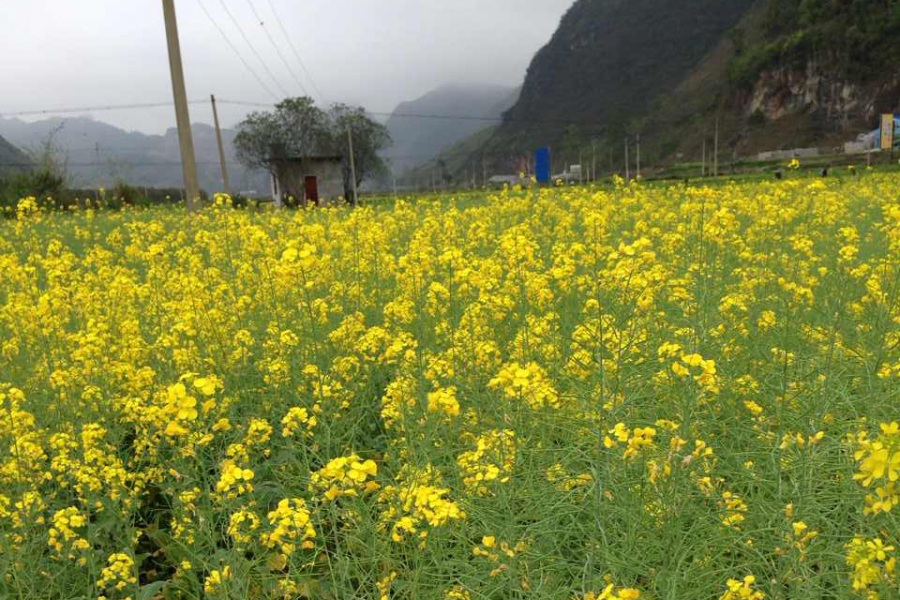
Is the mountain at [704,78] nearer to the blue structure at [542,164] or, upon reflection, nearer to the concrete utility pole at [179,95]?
the blue structure at [542,164]

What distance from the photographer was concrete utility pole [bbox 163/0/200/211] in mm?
10823

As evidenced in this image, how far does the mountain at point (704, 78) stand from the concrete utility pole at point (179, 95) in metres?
72.9

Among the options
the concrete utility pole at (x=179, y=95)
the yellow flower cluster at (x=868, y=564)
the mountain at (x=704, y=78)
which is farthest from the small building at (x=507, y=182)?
the mountain at (x=704, y=78)

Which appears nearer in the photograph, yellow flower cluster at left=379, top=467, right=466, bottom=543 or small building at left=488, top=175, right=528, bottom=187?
yellow flower cluster at left=379, top=467, right=466, bottom=543

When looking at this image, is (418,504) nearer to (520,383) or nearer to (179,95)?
(520,383)

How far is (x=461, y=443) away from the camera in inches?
106

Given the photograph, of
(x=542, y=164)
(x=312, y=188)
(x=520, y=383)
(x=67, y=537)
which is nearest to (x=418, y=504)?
(x=520, y=383)

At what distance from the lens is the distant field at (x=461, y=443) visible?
6.14 ft

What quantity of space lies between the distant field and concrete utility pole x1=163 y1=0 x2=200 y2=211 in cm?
648

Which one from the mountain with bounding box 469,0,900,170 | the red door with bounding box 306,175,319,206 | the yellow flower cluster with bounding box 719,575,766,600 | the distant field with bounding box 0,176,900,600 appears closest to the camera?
the yellow flower cluster with bounding box 719,575,766,600

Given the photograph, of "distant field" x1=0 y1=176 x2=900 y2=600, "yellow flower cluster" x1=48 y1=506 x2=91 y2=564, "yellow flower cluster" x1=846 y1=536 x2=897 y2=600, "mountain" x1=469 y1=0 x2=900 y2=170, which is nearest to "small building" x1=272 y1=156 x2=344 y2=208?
"distant field" x1=0 y1=176 x2=900 y2=600

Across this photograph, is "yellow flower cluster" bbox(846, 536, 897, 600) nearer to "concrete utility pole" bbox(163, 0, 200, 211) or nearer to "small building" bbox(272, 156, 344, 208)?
"concrete utility pole" bbox(163, 0, 200, 211)

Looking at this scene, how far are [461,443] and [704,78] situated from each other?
4814 inches

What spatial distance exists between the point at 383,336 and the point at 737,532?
6.17ft
